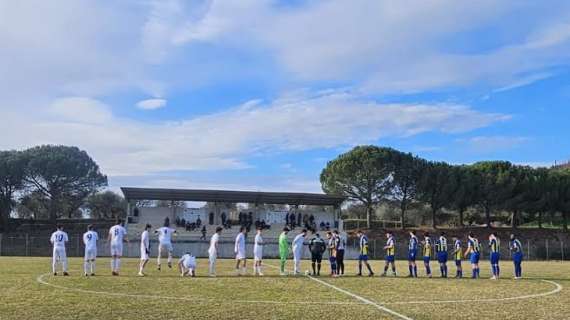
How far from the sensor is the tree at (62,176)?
76375 millimetres

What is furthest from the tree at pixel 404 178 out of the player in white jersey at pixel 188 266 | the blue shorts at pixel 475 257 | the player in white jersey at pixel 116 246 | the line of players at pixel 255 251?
the player in white jersey at pixel 116 246

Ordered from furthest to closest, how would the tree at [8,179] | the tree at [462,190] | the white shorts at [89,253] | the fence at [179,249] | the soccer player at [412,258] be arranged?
the tree at [462,190], the tree at [8,179], the fence at [179,249], the soccer player at [412,258], the white shorts at [89,253]

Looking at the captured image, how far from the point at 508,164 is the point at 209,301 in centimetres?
7624

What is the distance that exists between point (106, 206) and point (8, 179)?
59.1 feet

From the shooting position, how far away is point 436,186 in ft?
256

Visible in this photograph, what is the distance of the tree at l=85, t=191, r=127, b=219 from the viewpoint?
89.3 meters

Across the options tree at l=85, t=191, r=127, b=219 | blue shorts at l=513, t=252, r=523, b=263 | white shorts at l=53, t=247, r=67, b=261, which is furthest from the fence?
tree at l=85, t=191, r=127, b=219

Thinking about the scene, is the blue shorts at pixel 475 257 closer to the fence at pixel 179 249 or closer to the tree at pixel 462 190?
the fence at pixel 179 249

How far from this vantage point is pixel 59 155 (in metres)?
77.2

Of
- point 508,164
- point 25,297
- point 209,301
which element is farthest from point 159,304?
point 508,164

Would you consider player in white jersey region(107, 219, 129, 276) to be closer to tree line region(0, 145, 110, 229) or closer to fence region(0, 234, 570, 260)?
fence region(0, 234, 570, 260)

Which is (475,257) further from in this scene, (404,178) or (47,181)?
(47,181)

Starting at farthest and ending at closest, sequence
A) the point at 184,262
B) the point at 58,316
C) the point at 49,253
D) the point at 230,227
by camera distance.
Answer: the point at 230,227, the point at 49,253, the point at 184,262, the point at 58,316

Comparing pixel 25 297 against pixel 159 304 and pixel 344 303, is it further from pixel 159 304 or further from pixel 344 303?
pixel 344 303
